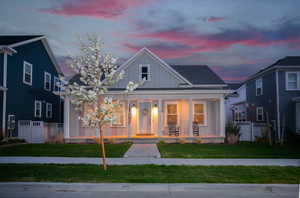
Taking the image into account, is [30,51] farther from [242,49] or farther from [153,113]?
[242,49]

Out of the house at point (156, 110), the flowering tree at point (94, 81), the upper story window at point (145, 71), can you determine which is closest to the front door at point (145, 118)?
the house at point (156, 110)

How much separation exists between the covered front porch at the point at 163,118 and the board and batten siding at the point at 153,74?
1106 millimetres

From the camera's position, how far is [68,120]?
47.9ft

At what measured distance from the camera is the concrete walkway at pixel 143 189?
17.5ft

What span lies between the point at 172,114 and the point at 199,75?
4083mm

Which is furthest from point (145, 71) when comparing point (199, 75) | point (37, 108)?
point (37, 108)

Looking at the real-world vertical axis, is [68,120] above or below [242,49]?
below

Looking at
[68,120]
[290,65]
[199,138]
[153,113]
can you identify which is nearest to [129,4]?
[153,113]

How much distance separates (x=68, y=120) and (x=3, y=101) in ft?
14.3

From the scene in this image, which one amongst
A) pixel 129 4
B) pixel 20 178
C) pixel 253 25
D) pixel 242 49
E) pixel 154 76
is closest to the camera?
pixel 20 178

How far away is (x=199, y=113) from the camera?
53.2 ft

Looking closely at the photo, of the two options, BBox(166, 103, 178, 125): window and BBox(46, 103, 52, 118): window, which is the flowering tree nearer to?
BBox(166, 103, 178, 125): window

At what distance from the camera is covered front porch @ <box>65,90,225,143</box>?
578 inches

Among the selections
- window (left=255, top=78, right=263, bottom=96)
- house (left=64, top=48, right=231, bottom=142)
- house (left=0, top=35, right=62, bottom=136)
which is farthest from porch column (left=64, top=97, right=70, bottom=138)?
window (left=255, top=78, right=263, bottom=96)
